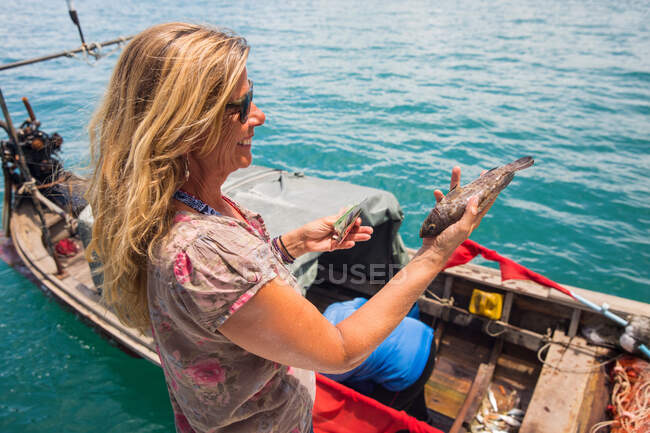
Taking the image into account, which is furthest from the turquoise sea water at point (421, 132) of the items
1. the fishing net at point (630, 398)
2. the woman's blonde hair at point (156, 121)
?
the fishing net at point (630, 398)

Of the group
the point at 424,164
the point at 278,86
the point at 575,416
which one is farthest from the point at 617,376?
the point at 278,86

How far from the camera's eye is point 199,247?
134cm

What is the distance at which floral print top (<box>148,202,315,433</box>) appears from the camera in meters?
1.32

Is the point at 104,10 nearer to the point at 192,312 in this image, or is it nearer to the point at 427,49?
the point at 427,49

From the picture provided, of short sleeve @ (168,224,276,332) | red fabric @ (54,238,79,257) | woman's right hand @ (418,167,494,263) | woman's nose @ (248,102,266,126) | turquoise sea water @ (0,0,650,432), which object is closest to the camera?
short sleeve @ (168,224,276,332)

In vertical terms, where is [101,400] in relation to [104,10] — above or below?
below

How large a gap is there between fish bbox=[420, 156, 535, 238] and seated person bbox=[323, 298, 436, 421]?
1.37 metres

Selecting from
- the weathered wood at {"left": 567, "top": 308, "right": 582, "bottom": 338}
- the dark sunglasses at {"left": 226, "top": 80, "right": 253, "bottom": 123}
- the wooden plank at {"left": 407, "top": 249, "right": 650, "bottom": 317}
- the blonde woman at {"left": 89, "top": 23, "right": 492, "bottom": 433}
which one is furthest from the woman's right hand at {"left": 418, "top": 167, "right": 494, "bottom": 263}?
the weathered wood at {"left": 567, "top": 308, "right": 582, "bottom": 338}

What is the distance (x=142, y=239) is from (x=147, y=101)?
1.60 ft

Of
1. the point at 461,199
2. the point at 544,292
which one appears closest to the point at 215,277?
the point at 461,199

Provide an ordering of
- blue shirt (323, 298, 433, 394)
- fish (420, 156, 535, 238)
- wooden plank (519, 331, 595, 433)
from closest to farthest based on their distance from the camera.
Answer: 1. fish (420, 156, 535, 238)
2. blue shirt (323, 298, 433, 394)
3. wooden plank (519, 331, 595, 433)

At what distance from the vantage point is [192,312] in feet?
4.42

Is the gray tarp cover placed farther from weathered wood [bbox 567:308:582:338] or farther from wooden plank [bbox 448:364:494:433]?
weathered wood [bbox 567:308:582:338]

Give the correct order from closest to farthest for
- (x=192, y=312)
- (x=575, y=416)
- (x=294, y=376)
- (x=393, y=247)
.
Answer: (x=192, y=312) → (x=294, y=376) → (x=575, y=416) → (x=393, y=247)
